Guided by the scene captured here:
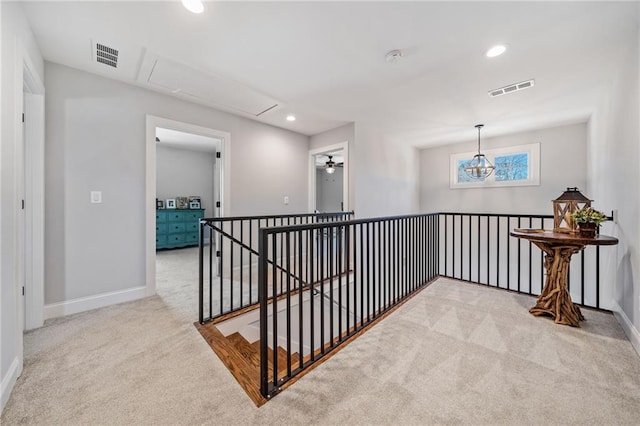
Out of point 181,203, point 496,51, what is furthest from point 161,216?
point 496,51

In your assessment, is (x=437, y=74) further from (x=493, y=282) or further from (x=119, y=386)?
(x=493, y=282)

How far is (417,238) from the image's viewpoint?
3.08 metres

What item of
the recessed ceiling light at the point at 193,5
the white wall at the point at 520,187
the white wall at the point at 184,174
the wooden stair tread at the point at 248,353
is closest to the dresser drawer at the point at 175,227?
the white wall at the point at 184,174

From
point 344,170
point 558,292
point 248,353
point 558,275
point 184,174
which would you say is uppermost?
point 184,174

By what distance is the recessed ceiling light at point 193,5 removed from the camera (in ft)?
5.42

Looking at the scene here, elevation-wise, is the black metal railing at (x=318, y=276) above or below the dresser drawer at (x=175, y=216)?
below

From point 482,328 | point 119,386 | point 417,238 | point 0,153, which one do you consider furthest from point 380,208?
point 0,153

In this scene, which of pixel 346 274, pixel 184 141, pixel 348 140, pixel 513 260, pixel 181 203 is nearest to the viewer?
pixel 346 274

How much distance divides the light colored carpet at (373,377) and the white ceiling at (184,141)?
152 inches

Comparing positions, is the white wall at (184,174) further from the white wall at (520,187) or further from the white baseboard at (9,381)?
the white wall at (520,187)

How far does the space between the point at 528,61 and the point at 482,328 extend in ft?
7.92

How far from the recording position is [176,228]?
19.5 feet

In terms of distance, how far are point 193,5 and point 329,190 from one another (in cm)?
841

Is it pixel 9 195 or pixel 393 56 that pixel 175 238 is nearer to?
pixel 9 195
